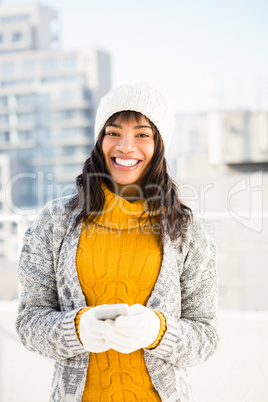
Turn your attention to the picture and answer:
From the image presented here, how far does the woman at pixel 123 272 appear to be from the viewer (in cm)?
77

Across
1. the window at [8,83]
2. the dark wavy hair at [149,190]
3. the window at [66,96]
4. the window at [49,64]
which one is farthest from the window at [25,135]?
the dark wavy hair at [149,190]

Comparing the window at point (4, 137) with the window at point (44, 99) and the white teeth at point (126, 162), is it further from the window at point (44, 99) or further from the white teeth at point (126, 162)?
the white teeth at point (126, 162)

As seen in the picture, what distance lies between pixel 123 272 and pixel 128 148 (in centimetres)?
25

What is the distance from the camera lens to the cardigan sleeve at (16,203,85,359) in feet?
2.51

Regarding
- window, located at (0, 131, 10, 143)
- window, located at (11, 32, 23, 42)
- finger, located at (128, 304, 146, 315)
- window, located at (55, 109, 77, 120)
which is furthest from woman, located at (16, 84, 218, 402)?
window, located at (11, 32, 23, 42)

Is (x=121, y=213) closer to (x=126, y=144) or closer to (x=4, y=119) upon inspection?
(x=126, y=144)

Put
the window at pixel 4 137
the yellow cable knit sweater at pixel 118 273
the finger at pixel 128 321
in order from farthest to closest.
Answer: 1. the window at pixel 4 137
2. the yellow cable knit sweater at pixel 118 273
3. the finger at pixel 128 321

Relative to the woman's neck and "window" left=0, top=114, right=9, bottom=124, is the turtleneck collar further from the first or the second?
"window" left=0, top=114, right=9, bottom=124

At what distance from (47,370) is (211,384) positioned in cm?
62

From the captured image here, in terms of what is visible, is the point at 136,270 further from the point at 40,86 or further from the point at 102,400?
the point at 40,86

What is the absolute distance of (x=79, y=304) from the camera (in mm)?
816

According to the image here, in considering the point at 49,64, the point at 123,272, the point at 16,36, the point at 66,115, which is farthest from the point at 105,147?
the point at 16,36

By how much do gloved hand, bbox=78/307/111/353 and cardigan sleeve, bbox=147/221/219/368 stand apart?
0.11m

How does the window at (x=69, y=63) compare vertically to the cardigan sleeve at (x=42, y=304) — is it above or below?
above
